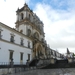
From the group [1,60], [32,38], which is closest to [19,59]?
[1,60]

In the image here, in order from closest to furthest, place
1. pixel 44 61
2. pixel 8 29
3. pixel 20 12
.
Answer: pixel 8 29 → pixel 44 61 → pixel 20 12

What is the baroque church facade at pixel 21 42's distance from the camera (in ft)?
74.2

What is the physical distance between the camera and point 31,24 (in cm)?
3572

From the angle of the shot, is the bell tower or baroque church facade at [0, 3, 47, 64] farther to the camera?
the bell tower

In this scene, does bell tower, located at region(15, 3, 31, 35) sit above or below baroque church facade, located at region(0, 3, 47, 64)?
above

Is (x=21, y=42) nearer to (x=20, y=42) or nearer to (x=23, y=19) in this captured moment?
(x=20, y=42)

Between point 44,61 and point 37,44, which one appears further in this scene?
point 37,44

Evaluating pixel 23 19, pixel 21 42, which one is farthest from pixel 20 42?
pixel 23 19

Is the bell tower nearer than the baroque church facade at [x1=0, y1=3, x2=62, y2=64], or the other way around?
Result: the baroque church facade at [x1=0, y1=3, x2=62, y2=64]

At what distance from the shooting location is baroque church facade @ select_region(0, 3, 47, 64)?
22.6 meters

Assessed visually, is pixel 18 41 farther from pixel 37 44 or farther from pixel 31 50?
pixel 37 44

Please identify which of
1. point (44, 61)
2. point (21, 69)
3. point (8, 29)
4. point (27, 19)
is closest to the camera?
point (21, 69)

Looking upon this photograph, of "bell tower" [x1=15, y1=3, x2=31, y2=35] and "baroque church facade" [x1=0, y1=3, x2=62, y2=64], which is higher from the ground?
"bell tower" [x1=15, y1=3, x2=31, y2=35]

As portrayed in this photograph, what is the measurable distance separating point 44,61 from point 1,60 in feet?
37.4
